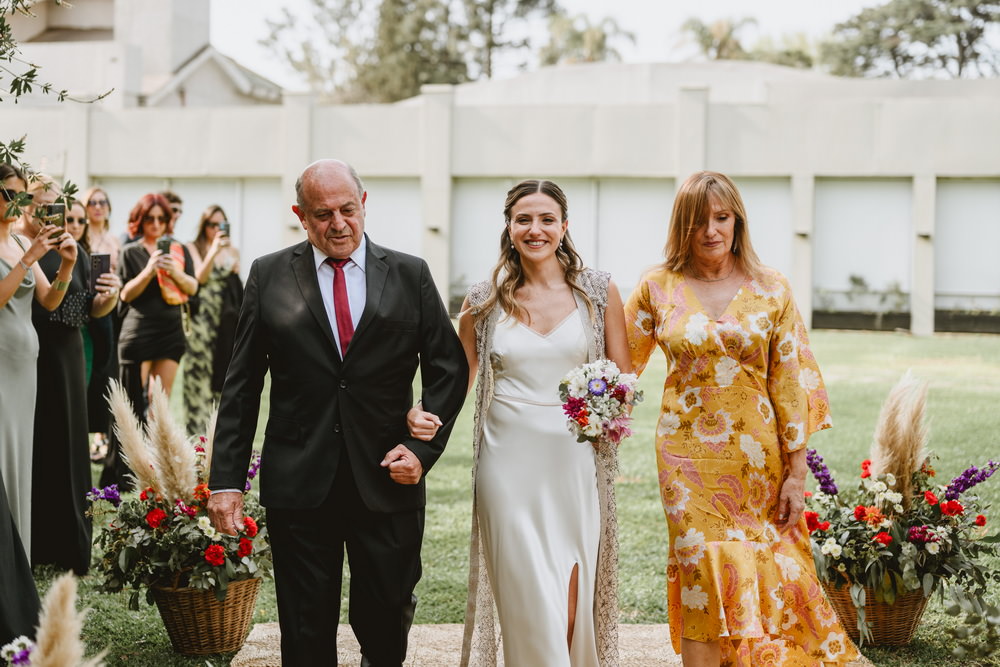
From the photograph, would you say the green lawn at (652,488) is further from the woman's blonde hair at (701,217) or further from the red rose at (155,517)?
the woman's blonde hair at (701,217)

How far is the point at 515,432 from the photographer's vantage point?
4582 mm

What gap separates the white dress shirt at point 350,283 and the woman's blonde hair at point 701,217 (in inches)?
52.1

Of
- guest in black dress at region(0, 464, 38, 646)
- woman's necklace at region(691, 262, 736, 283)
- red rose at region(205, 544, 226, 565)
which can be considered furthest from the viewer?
red rose at region(205, 544, 226, 565)

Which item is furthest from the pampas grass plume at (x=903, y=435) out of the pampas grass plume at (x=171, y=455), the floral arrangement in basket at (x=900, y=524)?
the pampas grass plume at (x=171, y=455)

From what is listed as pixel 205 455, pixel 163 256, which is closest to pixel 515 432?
pixel 205 455

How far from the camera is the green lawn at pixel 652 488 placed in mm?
5961

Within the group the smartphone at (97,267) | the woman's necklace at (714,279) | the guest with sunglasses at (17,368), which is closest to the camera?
the woman's necklace at (714,279)

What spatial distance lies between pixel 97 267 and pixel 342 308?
384 cm

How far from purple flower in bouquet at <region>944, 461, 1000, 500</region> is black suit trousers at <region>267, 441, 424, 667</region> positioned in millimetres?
2835

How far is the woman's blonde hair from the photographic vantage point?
4695mm

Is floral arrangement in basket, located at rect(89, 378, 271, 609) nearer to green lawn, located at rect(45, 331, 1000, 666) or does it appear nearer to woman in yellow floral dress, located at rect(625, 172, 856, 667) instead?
green lawn, located at rect(45, 331, 1000, 666)

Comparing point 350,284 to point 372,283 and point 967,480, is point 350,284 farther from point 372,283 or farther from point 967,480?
point 967,480

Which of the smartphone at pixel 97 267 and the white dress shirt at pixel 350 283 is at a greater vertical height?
the smartphone at pixel 97 267

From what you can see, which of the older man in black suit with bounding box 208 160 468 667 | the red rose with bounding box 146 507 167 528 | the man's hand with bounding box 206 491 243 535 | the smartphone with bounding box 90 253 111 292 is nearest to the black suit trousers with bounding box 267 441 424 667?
the older man in black suit with bounding box 208 160 468 667
